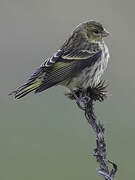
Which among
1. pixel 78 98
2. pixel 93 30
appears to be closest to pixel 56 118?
pixel 93 30

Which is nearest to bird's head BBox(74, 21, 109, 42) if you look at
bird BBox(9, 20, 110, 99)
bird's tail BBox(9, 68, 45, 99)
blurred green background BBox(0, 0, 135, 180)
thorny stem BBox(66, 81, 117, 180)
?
bird BBox(9, 20, 110, 99)

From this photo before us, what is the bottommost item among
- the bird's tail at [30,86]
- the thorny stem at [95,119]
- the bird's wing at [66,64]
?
the thorny stem at [95,119]

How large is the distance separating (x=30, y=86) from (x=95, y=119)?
4.34 ft

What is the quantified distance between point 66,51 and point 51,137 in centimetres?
256

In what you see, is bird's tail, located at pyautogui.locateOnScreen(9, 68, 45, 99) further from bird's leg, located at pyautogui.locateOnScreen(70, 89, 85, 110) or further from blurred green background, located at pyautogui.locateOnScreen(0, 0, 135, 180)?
blurred green background, located at pyautogui.locateOnScreen(0, 0, 135, 180)

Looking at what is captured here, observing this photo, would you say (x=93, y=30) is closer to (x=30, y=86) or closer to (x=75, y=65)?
(x=75, y=65)

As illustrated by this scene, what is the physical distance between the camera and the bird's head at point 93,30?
6348 mm

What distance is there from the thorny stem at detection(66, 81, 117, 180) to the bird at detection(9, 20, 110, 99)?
15.3 inches

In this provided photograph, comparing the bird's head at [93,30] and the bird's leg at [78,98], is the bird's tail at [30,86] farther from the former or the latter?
the bird's head at [93,30]

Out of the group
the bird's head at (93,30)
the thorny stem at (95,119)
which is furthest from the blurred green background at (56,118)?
the thorny stem at (95,119)

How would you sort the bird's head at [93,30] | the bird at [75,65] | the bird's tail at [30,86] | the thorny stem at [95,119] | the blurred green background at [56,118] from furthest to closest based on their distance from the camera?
1. the blurred green background at [56,118]
2. the bird's head at [93,30]
3. the bird at [75,65]
4. the bird's tail at [30,86]
5. the thorny stem at [95,119]

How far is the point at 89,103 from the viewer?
190 inches

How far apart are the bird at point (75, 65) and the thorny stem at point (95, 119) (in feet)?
1.27

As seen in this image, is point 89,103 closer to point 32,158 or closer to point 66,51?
point 66,51
